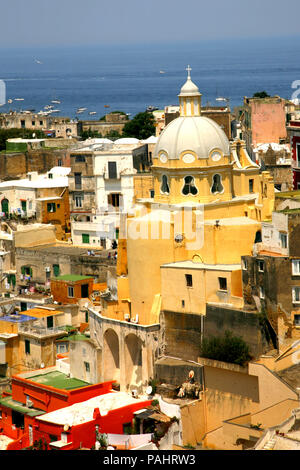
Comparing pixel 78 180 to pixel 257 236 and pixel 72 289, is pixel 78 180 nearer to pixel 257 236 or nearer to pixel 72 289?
pixel 72 289

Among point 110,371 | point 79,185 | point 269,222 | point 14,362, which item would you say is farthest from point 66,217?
point 269,222

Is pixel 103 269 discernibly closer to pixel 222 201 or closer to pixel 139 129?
pixel 222 201

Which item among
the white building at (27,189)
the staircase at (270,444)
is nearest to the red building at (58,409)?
the staircase at (270,444)

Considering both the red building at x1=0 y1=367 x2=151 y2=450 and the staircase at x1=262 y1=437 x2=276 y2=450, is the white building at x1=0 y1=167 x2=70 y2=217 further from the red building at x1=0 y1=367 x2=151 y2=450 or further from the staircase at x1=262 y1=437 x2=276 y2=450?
the staircase at x1=262 y1=437 x2=276 y2=450

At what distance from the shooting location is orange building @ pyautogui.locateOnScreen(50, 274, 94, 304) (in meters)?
56.4

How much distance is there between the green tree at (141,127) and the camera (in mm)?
94312

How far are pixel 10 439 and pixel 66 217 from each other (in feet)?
75.1

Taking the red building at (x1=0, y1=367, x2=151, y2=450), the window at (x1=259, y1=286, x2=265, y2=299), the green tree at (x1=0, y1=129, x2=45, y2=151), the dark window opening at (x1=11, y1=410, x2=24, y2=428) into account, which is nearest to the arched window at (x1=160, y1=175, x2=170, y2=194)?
the window at (x1=259, y1=286, x2=265, y2=299)

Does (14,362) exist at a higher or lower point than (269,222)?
lower

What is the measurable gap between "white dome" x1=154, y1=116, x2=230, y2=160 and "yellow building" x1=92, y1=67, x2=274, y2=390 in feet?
0.13

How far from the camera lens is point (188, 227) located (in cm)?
4722

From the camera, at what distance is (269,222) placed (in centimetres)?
4434

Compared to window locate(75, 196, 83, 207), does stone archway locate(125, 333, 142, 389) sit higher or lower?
lower

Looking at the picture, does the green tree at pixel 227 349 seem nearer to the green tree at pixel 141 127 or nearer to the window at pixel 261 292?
the window at pixel 261 292
